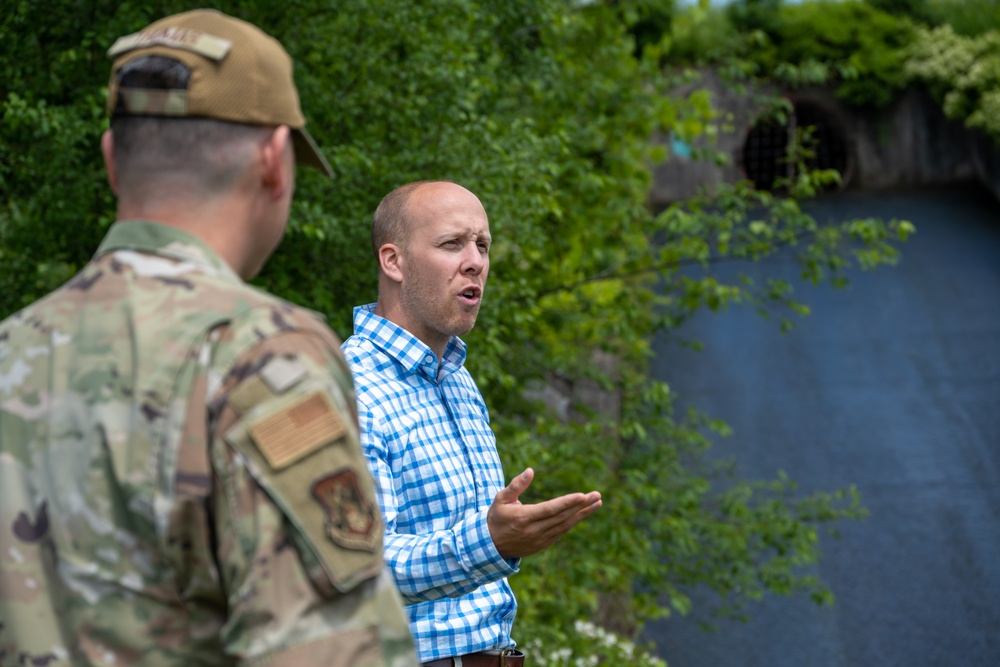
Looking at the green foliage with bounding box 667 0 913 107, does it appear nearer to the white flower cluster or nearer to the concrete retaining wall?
the concrete retaining wall

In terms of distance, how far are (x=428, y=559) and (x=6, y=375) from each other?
33.0 inches

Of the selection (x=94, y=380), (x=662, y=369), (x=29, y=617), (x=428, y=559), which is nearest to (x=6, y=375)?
(x=94, y=380)

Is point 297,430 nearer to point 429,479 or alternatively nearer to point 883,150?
point 429,479

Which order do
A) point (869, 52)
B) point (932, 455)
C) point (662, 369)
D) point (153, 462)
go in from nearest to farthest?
point (153, 462) < point (932, 455) < point (662, 369) < point (869, 52)

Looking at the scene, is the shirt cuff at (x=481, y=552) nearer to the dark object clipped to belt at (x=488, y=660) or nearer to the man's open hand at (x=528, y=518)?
→ the man's open hand at (x=528, y=518)

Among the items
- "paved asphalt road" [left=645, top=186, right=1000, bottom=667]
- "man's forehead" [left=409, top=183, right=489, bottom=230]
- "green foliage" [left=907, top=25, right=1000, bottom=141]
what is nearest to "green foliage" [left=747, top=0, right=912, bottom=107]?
"green foliage" [left=907, top=25, right=1000, bottom=141]

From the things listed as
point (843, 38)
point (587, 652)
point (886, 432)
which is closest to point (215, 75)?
point (587, 652)

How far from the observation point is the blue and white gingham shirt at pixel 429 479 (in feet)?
6.13

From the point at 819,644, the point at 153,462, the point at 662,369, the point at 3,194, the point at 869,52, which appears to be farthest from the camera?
the point at 869,52

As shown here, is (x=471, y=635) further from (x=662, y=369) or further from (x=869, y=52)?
(x=869, y=52)

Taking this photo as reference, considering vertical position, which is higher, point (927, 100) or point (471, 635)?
point (471, 635)

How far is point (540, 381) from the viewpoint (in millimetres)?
5785

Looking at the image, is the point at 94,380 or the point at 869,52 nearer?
the point at 94,380

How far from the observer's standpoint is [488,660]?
2129 millimetres
